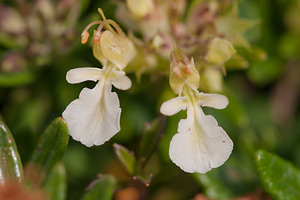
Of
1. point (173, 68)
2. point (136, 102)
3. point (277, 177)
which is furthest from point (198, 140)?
point (136, 102)

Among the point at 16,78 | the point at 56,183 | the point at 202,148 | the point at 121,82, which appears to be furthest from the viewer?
the point at 16,78

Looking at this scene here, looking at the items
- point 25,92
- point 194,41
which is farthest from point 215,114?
point 25,92

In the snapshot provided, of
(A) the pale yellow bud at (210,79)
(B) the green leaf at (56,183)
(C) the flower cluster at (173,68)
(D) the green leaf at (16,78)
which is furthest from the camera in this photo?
(D) the green leaf at (16,78)

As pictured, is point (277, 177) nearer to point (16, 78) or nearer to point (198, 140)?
point (198, 140)

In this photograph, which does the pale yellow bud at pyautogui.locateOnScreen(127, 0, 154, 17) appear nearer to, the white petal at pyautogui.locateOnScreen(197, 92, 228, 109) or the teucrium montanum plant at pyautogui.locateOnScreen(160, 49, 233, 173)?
the teucrium montanum plant at pyautogui.locateOnScreen(160, 49, 233, 173)

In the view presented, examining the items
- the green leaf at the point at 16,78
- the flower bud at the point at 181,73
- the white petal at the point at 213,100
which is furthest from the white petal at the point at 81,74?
the green leaf at the point at 16,78

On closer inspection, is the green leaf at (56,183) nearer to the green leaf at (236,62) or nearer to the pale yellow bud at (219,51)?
the pale yellow bud at (219,51)

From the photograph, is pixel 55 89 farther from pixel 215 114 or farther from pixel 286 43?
pixel 286 43
